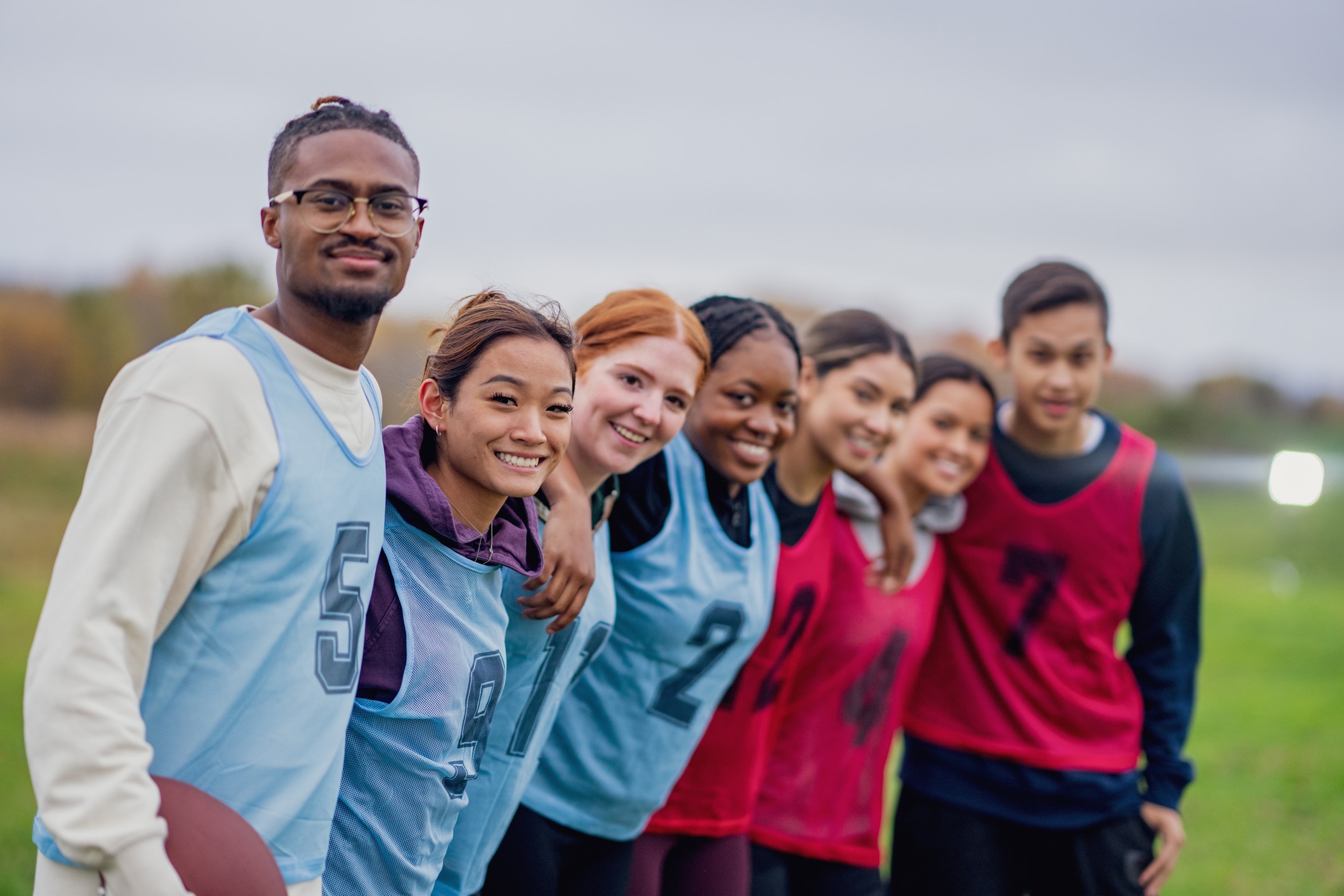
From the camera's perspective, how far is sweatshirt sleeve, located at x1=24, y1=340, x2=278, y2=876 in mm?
1489

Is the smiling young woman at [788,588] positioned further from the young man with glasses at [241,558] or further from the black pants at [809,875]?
the young man with glasses at [241,558]

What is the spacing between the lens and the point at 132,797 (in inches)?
59.2

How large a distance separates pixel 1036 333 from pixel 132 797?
302cm

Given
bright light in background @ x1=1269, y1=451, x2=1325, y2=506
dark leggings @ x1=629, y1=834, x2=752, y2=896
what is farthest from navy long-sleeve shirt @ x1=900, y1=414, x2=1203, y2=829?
bright light in background @ x1=1269, y1=451, x2=1325, y2=506

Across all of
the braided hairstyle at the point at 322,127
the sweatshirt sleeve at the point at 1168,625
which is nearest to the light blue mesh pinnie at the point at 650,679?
the braided hairstyle at the point at 322,127

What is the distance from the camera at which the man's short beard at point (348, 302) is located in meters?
1.86

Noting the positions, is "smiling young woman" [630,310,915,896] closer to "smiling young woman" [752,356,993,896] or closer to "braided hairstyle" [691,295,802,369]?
"smiling young woman" [752,356,993,896]

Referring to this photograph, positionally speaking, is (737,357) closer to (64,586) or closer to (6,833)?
(64,586)

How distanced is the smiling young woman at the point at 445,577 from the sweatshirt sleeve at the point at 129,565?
0.45 m

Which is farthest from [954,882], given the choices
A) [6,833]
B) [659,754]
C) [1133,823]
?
[6,833]

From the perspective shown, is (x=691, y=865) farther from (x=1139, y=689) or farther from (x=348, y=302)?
(x=348, y=302)

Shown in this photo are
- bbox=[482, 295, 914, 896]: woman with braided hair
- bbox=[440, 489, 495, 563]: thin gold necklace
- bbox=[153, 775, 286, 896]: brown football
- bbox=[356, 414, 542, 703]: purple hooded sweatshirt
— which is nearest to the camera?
bbox=[153, 775, 286, 896]: brown football

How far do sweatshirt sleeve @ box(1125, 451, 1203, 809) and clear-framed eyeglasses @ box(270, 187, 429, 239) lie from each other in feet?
9.14

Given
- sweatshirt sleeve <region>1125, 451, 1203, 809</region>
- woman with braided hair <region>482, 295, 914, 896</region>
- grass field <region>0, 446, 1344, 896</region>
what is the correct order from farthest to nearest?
grass field <region>0, 446, 1344, 896</region> < sweatshirt sleeve <region>1125, 451, 1203, 809</region> < woman with braided hair <region>482, 295, 914, 896</region>
